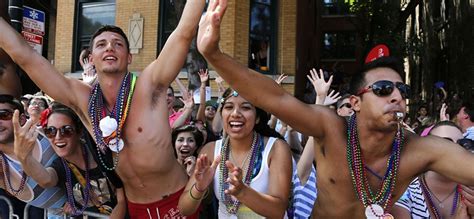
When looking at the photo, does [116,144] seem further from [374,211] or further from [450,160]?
[450,160]

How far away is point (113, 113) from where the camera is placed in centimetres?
348

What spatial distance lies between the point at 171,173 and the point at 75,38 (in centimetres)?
1151

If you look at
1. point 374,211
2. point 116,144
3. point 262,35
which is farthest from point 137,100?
point 262,35

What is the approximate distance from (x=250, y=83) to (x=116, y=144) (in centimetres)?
109

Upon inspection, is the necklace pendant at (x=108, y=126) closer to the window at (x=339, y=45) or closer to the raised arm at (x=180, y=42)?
the raised arm at (x=180, y=42)

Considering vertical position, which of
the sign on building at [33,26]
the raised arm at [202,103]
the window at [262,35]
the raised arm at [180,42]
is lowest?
the raised arm at [202,103]

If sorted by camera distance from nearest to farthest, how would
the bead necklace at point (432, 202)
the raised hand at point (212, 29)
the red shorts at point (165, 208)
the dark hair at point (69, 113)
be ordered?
the raised hand at point (212, 29), the red shorts at point (165, 208), the bead necklace at point (432, 202), the dark hair at point (69, 113)

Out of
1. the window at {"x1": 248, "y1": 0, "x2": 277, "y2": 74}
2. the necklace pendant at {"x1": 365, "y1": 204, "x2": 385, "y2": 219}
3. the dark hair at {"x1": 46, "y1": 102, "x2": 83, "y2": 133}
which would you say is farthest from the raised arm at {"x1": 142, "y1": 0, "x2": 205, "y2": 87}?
the window at {"x1": 248, "y1": 0, "x2": 277, "y2": 74}

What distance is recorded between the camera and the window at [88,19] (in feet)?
45.3

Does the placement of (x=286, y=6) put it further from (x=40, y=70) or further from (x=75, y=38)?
(x=40, y=70)

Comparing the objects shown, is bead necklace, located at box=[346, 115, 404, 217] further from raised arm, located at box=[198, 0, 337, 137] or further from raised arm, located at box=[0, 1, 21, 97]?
raised arm, located at box=[0, 1, 21, 97]

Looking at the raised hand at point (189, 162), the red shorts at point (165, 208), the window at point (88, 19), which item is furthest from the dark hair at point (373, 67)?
the window at point (88, 19)

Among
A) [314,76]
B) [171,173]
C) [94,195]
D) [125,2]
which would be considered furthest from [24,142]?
[125,2]

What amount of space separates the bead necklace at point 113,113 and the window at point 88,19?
10735 millimetres
